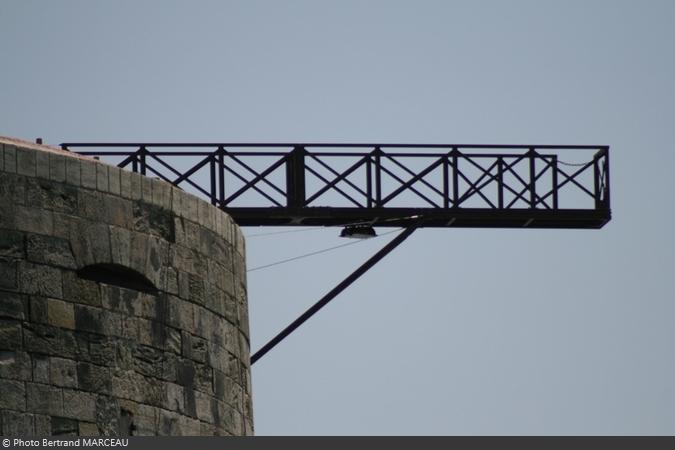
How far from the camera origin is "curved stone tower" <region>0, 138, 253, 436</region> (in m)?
22.1

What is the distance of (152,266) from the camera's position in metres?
23.4

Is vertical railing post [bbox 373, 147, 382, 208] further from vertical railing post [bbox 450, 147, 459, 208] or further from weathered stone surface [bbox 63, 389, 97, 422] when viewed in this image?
weathered stone surface [bbox 63, 389, 97, 422]

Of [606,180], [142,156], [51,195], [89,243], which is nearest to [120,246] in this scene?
[89,243]

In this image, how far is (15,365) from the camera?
21.9 meters

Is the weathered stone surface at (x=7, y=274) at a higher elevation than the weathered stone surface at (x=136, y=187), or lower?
lower

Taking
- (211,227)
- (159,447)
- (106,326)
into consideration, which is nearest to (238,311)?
(211,227)

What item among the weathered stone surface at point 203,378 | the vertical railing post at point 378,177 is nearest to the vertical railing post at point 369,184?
the vertical railing post at point 378,177

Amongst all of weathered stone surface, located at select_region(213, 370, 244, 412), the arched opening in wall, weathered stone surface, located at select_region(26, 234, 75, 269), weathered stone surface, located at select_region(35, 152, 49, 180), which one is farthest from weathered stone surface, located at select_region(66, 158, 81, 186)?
weathered stone surface, located at select_region(213, 370, 244, 412)

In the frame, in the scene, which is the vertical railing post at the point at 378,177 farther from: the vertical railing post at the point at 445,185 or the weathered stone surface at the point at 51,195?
the weathered stone surface at the point at 51,195

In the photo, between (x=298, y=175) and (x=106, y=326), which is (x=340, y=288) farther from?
(x=106, y=326)

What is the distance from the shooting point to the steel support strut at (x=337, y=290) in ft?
96.3

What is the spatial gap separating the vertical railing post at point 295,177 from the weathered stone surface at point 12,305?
942 cm

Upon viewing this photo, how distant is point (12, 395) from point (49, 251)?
1.30 meters

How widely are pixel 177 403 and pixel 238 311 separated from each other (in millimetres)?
1949
